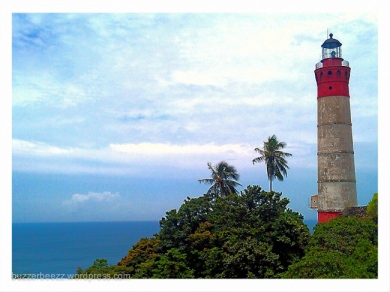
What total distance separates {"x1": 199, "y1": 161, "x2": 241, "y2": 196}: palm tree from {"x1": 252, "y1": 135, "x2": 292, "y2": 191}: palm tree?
1491 mm

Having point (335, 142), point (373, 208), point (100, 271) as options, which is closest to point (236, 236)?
point (100, 271)

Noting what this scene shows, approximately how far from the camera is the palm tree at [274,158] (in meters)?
23.4

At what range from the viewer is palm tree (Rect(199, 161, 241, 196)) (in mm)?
23219

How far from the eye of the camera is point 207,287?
35.6 feet

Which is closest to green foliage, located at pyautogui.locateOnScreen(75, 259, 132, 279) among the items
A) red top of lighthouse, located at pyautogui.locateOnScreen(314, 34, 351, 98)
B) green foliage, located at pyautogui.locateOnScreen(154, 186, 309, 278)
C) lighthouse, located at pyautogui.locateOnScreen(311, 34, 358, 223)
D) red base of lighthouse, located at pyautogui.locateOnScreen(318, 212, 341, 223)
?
green foliage, located at pyautogui.locateOnScreen(154, 186, 309, 278)

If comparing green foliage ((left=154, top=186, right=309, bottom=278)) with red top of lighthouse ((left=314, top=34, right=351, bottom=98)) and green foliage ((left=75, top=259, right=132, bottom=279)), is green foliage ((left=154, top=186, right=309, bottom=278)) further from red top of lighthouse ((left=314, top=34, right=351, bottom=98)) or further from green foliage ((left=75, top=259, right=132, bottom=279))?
red top of lighthouse ((left=314, top=34, right=351, bottom=98))

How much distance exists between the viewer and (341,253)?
13.2 meters

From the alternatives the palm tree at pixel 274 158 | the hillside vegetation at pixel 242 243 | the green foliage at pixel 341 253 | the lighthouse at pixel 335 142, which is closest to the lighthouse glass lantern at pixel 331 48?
the lighthouse at pixel 335 142

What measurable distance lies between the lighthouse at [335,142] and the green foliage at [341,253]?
4527 mm

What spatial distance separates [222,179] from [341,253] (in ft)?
35.0

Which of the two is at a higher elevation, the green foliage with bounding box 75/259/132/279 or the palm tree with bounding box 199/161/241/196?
the palm tree with bounding box 199/161/241/196

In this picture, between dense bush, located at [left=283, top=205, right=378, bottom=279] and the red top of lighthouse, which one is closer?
dense bush, located at [left=283, top=205, right=378, bottom=279]

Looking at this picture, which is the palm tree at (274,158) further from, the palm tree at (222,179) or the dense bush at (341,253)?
the dense bush at (341,253)
